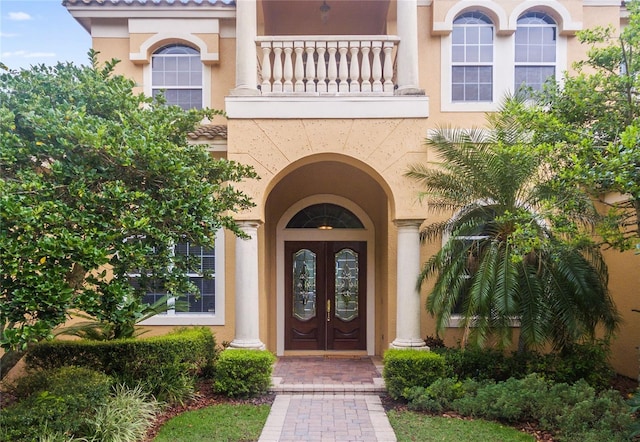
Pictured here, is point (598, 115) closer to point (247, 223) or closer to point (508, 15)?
point (508, 15)

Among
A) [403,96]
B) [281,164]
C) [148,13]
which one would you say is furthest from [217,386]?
[148,13]

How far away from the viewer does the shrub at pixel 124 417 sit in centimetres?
573

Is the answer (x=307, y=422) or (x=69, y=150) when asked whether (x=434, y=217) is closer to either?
(x=307, y=422)

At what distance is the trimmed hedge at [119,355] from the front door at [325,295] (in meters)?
3.94

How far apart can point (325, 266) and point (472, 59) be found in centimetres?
609

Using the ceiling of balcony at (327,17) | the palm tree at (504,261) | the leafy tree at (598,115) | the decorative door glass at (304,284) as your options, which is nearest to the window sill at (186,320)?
the decorative door glass at (304,284)

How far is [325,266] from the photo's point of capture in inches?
447

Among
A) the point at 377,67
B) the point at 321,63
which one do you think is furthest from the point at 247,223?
the point at 377,67

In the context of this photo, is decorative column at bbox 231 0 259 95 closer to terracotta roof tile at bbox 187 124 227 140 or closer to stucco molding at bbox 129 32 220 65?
terracotta roof tile at bbox 187 124 227 140

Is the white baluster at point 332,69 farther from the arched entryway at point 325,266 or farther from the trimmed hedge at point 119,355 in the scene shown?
the trimmed hedge at point 119,355

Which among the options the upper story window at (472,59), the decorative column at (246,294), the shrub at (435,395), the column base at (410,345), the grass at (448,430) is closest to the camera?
the grass at (448,430)

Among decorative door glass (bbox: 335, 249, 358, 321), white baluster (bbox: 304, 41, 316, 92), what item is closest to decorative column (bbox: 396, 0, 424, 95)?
white baluster (bbox: 304, 41, 316, 92)

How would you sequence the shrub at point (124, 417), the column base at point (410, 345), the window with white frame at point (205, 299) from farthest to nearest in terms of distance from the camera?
the window with white frame at point (205, 299) < the column base at point (410, 345) < the shrub at point (124, 417)

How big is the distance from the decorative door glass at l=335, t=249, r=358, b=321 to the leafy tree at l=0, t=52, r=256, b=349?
5.65 m
